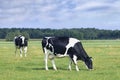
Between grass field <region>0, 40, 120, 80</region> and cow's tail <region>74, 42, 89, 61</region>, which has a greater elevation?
Result: cow's tail <region>74, 42, 89, 61</region>

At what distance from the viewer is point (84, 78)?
57.5ft

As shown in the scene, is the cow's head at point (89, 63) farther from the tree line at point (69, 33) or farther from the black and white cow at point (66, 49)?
the tree line at point (69, 33)

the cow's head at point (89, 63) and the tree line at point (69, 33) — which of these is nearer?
the cow's head at point (89, 63)

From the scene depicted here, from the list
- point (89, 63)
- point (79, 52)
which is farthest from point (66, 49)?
point (89, 63)

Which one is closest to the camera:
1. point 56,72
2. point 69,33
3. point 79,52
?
point 56,72

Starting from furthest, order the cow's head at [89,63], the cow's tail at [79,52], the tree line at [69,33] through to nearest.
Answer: the tree line at [69,33], the cow's tail at [79,52], the cow's head at [89,63]

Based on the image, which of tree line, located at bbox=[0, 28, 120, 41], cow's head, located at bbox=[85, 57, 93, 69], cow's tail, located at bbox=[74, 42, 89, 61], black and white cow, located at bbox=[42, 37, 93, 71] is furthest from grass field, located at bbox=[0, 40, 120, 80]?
tree line, located at bbox=[0, 28, 120, 41]

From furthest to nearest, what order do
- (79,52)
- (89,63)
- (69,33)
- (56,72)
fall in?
(69,33) < (79,52) < (89,63) < (56,72)

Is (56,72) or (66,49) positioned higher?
(66,49)

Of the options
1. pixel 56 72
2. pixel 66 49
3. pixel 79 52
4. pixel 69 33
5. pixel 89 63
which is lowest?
pixel 69 33

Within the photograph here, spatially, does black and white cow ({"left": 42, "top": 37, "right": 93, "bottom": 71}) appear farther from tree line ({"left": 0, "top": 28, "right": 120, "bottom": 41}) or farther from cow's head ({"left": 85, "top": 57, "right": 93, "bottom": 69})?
tree line ({"left": 0, "top": 28, "right": 120, "bottom": 41})

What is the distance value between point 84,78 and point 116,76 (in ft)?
5.78

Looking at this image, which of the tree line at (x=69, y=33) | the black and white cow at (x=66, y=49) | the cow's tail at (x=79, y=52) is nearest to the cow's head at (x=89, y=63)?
the black and white cow at (x=66, y=49)

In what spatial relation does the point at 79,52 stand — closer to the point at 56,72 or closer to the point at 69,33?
the point at 56,72
